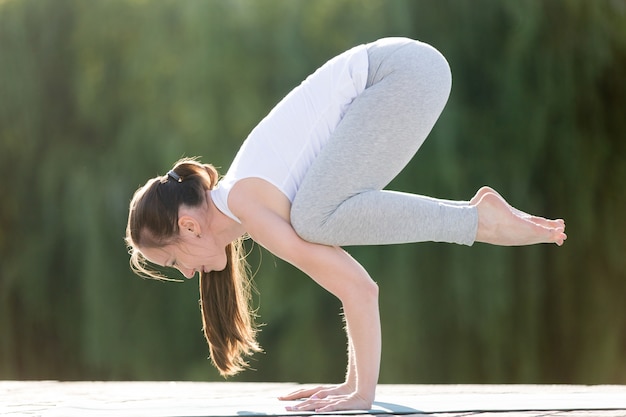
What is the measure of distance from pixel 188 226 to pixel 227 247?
204 mm

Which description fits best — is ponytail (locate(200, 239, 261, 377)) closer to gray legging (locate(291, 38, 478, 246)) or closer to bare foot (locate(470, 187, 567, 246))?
gray legging (locate(291, 38, 478, 246))

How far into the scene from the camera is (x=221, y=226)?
7.09 ft

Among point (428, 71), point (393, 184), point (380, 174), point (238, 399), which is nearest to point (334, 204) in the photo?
point (380, 174)

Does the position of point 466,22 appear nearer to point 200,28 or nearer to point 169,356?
point 200,28

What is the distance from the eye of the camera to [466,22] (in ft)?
15.1

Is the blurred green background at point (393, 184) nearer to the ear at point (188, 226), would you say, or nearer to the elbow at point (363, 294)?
the ear at point (188, 226)

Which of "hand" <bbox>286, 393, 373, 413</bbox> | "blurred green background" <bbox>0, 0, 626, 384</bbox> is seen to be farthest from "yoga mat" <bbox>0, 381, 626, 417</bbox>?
"blurred green background" <bbox>0, 0, 626, 384</bbox>

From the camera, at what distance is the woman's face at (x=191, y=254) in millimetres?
2141

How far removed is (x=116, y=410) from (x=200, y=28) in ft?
9.44

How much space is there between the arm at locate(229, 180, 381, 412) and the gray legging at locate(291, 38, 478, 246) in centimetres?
4

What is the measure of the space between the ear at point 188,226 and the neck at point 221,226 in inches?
1.5

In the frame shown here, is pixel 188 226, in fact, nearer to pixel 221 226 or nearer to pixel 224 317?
pixel 221 226

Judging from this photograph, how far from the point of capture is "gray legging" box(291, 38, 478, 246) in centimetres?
198

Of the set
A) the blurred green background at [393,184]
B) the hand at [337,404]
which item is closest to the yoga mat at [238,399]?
the hand at [337,404]
